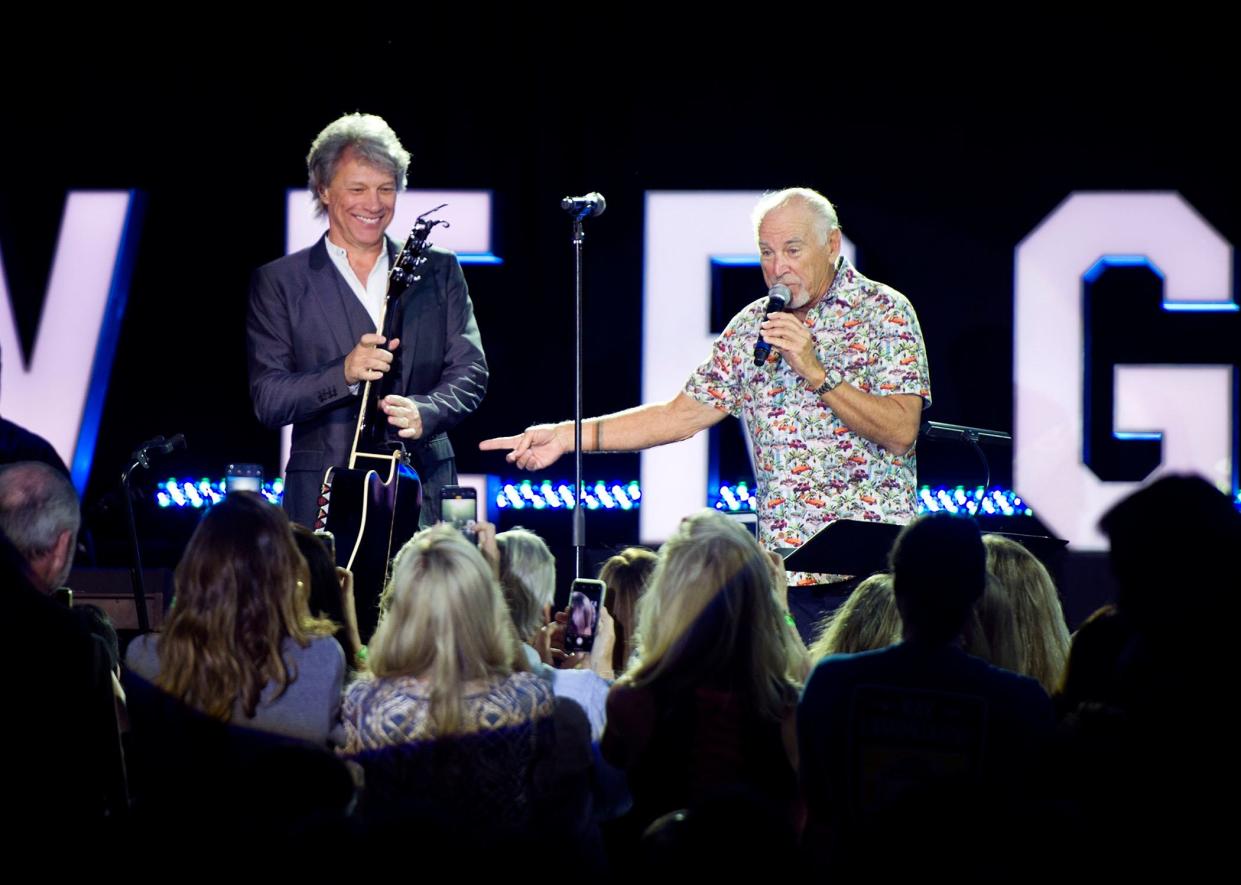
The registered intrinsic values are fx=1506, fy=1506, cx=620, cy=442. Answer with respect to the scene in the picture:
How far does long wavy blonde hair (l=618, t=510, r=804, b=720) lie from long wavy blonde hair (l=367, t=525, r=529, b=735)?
1.02ft

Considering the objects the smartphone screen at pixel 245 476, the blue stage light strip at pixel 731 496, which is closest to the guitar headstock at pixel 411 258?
the smartphone screen at pixel 245 476

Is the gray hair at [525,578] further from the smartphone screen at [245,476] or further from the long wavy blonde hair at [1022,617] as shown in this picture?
the long wavy blonde hair at [1022,617]

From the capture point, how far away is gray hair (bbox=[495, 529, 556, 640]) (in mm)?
3914

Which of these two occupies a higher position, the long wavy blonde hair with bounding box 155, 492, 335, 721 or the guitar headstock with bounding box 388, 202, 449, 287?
the guitar headstock with bounding box 388, 202, 449, 287

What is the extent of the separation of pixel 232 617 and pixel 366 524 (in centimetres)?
164

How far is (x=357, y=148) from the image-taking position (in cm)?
513

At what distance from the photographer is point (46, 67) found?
24.1 ft

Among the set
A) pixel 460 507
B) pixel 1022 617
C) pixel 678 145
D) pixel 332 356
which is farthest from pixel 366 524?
pixel 678 145

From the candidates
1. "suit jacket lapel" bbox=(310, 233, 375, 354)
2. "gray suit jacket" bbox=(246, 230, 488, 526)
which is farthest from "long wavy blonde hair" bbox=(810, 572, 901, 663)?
"suit jacket lapel" bbox=(310, 233, 375, 354)

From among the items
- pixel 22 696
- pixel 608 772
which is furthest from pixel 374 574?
pixel 22 696

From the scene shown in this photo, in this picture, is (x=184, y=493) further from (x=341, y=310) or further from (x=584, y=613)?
(x=584, y=613)

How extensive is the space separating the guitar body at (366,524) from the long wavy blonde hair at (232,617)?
1.54 metres

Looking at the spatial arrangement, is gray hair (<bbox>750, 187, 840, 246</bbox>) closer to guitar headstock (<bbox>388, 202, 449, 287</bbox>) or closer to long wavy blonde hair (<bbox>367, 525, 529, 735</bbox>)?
guitar headstock (<bbox>388, 202, 449, 287</bbox>)

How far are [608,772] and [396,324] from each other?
2.17m
